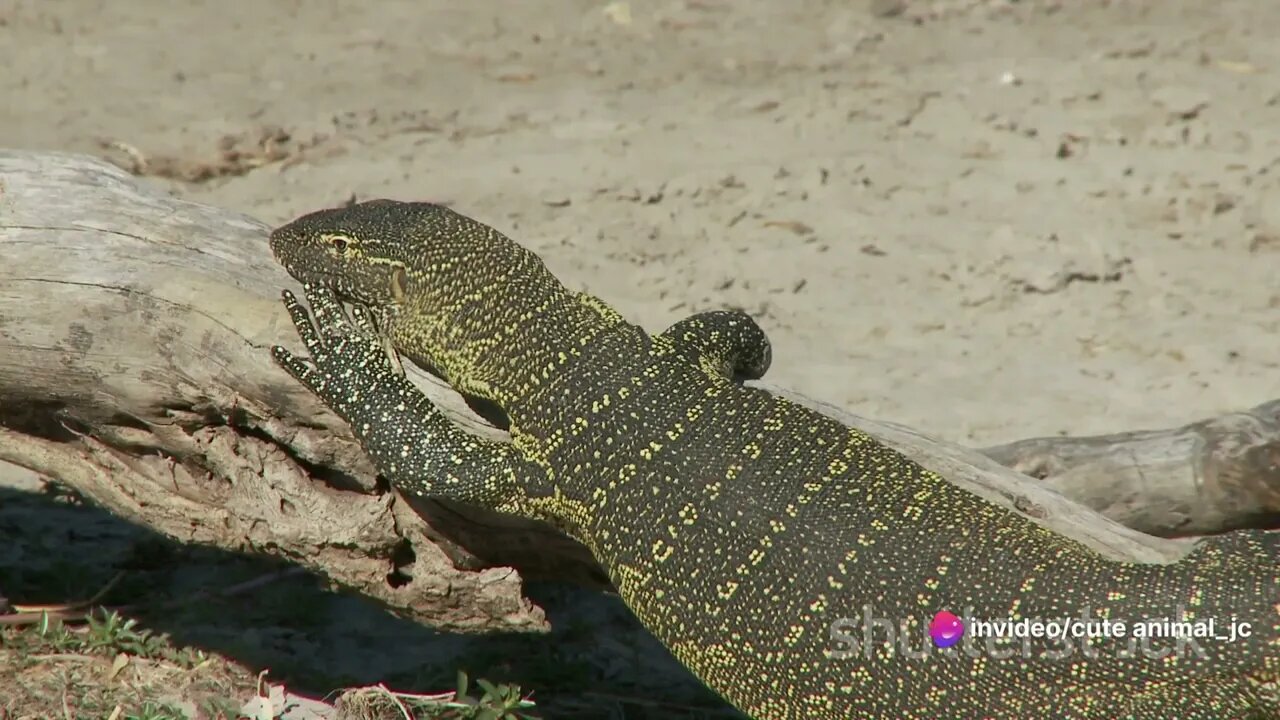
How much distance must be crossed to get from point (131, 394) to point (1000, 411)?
4.25 meters

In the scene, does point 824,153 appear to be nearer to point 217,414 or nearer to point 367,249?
point 367,249

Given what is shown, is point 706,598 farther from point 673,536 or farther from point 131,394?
point 131,394

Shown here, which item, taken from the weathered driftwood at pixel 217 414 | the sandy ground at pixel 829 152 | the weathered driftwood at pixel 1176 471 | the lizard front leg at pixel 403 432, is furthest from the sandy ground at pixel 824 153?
the lizard front leg at pixel 403 432

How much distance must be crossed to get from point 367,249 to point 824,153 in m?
5.20

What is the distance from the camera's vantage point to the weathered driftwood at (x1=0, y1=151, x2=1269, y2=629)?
4.76 metres

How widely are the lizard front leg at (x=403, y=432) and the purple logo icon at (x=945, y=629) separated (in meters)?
1.29

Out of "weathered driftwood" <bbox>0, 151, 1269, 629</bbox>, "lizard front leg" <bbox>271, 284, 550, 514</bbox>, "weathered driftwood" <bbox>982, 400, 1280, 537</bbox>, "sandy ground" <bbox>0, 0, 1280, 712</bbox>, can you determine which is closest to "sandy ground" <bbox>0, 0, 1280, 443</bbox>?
"sandy ground" <bbox>0, 0, 1280, 712</bbox>

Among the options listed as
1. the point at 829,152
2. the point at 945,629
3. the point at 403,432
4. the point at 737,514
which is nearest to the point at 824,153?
the point at 829,152

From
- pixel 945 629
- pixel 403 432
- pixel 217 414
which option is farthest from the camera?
pixel 217 414

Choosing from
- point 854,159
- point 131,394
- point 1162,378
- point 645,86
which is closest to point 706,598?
point 131,394

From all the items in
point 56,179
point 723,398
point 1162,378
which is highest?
point 56,179

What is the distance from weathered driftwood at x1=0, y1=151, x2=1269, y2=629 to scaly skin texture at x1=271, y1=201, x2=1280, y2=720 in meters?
0.22

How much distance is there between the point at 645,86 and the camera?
1088cm

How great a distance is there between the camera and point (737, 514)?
4.26 metres
